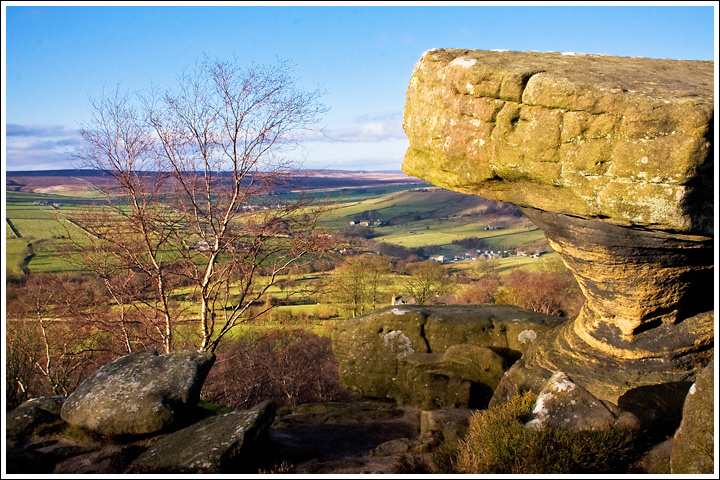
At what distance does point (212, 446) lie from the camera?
741 centimetres

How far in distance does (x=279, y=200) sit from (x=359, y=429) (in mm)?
8852

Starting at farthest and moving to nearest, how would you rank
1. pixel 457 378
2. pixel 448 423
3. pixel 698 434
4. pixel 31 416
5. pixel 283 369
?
1. pixel 283 369
2. pixel 457 378
3. pixel 31 416
4. pixel 448 423
5. pixel 698 434

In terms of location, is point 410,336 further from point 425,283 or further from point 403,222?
point 403,222

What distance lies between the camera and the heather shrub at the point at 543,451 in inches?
247

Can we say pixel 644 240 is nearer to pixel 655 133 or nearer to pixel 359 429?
pixel 655 133

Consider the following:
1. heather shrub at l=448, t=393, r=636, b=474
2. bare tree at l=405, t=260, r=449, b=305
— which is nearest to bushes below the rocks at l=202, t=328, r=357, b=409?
bare tree at l=405, t=260, r=449, b=305

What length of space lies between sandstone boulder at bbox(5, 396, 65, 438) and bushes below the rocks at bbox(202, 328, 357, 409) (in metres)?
12.3

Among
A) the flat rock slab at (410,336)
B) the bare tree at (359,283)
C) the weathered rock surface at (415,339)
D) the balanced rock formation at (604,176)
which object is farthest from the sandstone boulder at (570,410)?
the bare tree at (359,283)

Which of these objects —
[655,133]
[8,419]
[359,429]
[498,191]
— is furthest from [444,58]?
[8,419]

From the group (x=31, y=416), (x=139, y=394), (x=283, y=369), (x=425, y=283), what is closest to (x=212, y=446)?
(x=139, y=394)

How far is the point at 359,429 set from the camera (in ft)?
35.6

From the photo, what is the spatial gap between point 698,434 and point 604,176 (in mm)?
3322

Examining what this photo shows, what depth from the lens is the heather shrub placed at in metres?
6.28

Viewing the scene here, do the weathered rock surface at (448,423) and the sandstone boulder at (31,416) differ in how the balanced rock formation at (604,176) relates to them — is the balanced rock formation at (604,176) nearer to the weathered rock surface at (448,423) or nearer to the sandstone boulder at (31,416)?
the weathered rock surface at (448,423)
